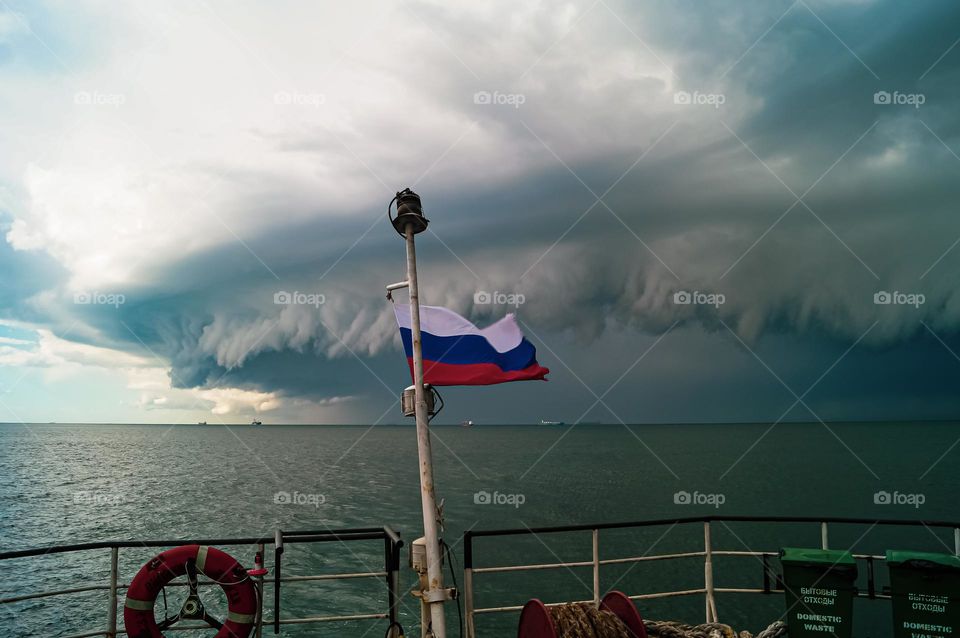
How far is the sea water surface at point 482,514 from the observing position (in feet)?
71.9

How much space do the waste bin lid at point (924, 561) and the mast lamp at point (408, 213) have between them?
6.04 meters

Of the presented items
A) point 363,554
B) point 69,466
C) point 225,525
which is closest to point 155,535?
point 225,525

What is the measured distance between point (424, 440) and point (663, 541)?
31.0m

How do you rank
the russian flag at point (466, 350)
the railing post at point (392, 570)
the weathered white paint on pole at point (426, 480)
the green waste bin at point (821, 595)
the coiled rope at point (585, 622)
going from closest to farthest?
the coiled rope at point (585, 622) < the weathered white paint on pole at point (426, 480) < the railing post at point (392, 570) < the green waste bin at point (821, 595) < the russian flag at point (466, 350)

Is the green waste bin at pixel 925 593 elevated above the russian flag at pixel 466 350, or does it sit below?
below

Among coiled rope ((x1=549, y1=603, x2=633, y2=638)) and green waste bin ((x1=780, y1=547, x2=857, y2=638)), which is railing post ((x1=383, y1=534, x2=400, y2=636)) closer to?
coiled rope ((x1=549, y1=603, x2=633, y2=638))

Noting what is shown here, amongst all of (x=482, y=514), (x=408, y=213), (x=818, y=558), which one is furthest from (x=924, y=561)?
(x=482, y=514)

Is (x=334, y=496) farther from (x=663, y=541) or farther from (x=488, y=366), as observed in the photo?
(x=488, y=366)

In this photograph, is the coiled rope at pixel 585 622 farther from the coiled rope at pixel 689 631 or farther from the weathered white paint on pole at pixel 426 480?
the weathered white paint on pole at pixel 426 480

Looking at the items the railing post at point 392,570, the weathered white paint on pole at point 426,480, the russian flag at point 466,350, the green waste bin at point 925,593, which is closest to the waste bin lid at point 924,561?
the green waste bin at point 925,593

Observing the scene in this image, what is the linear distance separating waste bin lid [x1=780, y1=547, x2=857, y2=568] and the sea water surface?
14634 millimetres

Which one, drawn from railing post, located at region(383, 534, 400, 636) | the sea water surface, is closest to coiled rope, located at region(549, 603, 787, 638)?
railing post, located at region(383, 534, 400, 636)

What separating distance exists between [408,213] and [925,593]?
22.0 ft

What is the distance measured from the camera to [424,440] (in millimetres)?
5766
